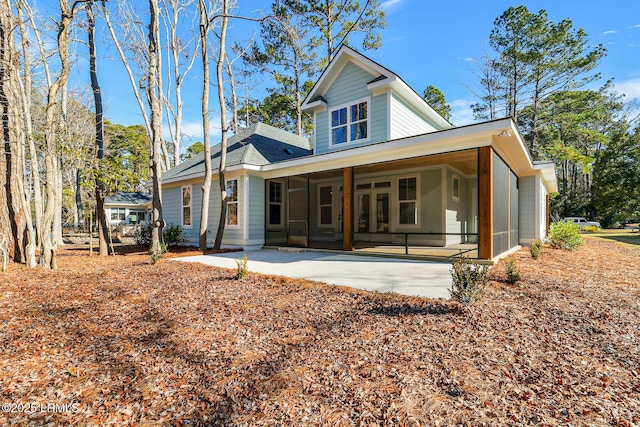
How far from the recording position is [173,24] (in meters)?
19.0

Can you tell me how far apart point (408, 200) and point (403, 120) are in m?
3.01

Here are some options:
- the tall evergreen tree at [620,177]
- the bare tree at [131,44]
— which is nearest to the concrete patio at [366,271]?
the bare tree at [131,44]

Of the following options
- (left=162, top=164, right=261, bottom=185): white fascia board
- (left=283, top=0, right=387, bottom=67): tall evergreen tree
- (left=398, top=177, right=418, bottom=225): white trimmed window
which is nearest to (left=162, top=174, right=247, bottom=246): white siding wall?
(left=162, top=164, right=261, bottom=185): white fascia board

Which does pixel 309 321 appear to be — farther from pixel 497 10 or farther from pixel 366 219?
pixel 497 10

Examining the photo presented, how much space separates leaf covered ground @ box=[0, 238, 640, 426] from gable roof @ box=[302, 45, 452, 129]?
298 inches

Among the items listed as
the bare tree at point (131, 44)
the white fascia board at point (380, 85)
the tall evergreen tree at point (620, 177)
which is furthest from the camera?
the tall evergreen tree at point (620, 177)

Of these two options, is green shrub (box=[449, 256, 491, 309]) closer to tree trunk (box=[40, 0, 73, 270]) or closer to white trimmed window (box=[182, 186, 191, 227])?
tree trunk (box=[40, 0, 73, 270])

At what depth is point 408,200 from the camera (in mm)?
11609

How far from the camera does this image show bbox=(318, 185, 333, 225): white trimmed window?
551 inches

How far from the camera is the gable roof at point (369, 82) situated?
32.6ft

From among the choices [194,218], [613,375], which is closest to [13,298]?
[613,375]

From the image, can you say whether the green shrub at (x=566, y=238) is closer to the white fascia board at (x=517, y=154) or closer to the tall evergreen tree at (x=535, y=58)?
the white fascia board at (x=517, y=154)

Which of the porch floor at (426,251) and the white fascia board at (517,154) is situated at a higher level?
the white fascia board at (517,154)

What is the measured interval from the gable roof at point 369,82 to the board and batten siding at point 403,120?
0.90 ft
